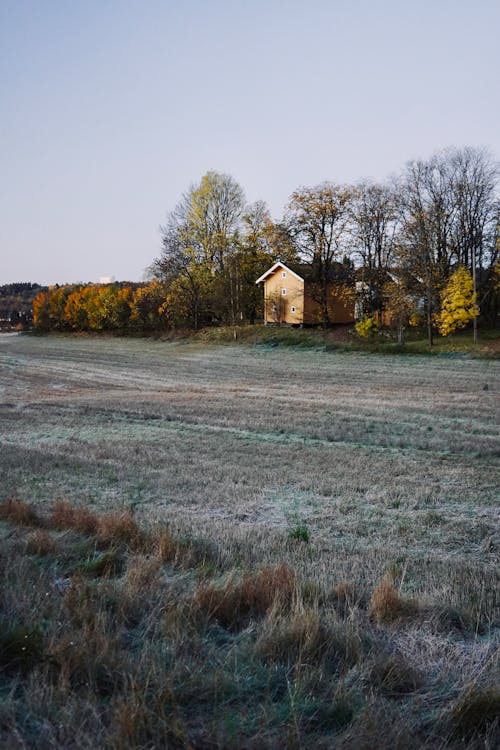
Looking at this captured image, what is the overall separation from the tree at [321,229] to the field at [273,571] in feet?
111

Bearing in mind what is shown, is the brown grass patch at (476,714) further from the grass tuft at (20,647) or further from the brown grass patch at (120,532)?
the brown grass patch at (120,532)

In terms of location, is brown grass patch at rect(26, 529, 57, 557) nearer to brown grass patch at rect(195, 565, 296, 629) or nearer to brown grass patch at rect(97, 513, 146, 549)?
brown grass patch at rect(97, 513, 146, 549)

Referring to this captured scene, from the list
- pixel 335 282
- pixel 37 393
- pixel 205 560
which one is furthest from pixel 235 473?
pixel 335 282

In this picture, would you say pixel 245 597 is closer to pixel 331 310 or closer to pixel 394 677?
pixel 394 677

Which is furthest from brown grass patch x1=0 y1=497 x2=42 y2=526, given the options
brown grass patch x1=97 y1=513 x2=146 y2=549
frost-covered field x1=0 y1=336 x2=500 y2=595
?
frost-covered field x1=0 y1=336 x2=500 y2=595

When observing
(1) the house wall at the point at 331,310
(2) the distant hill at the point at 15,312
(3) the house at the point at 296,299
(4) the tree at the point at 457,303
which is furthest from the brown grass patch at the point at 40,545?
(2) the distant hill at the point at 15,312

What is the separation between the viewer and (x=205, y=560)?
5.21m

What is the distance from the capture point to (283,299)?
52844 mm

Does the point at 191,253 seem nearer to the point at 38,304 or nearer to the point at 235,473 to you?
the point at 38,304

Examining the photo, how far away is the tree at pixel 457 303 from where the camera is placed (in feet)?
124

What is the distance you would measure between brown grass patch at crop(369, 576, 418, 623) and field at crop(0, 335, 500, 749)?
2 centimetres

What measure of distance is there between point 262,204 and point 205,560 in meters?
54.5

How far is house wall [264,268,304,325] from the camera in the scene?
169ft

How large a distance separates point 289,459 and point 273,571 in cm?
707
